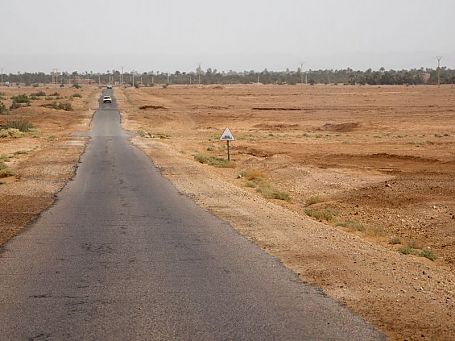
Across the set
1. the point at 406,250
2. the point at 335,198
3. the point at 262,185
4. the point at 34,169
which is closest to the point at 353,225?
the point at 406,250

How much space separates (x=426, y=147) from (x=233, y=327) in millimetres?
40391

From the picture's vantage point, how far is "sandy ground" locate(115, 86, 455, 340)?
1002cm

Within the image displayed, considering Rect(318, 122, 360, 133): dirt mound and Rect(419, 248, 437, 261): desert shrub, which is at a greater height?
Rect(419, 248, 437, 261): desert shrub

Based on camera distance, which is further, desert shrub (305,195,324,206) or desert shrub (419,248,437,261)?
desert shrub (305,195,324,206)

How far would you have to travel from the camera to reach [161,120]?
3312 inches

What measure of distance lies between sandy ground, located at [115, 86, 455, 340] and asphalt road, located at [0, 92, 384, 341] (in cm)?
73

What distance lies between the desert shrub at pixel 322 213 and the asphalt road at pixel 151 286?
372cm

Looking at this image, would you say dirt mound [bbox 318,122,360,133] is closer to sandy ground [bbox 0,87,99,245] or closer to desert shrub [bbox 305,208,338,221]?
sandy ground [bbox 0,87,99,245]

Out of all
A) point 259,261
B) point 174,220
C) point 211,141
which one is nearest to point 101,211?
point 174,220

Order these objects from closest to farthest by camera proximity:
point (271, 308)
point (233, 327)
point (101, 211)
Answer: point (233, 327) < point (271, 308) < point (101, 211)

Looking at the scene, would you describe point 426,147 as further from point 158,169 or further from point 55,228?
point 55,228

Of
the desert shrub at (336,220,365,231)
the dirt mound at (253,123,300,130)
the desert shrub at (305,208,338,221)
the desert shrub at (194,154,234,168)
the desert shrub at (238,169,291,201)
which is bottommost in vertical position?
the dirt mound at (253,123,300,130)

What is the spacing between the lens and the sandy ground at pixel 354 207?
1002 cm

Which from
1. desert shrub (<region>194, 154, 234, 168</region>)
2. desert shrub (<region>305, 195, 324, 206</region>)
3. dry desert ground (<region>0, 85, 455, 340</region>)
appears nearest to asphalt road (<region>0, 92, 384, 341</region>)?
dry desert ground (<region>0, 85, 455, 340</region>)
